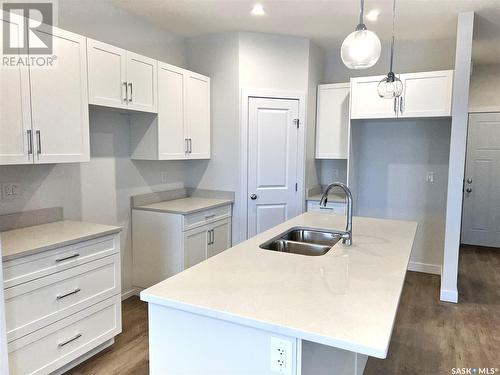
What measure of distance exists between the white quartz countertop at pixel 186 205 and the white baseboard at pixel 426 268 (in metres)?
2.43

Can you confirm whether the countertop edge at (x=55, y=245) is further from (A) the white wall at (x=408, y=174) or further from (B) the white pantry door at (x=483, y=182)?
(B) the white pantry door at (x=483, y=182)

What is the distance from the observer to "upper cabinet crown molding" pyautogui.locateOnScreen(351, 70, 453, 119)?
11.9 ft

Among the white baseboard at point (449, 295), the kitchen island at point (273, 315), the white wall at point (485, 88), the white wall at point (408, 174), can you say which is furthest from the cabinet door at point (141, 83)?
the white wall at point (485, 88)

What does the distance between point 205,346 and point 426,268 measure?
3888mm

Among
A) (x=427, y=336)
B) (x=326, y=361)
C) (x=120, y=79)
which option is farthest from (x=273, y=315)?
(x=120, y=79)

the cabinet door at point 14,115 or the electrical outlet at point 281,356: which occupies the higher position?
the cabinet door at point 14,115

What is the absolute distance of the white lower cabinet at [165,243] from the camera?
11.3ft

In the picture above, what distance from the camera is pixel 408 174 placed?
4500mm

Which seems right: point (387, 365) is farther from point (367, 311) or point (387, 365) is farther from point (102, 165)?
point (102, 165)

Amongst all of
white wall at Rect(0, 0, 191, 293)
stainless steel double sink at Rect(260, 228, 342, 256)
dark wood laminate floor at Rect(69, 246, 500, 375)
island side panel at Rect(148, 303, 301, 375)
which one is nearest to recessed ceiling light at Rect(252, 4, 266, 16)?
white wall at Rect(0, 0, 191, 293)

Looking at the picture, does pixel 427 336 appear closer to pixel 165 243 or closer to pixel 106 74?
pixel 165 243

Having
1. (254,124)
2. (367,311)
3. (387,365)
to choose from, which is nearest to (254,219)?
(254,124)

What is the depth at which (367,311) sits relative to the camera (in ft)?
4.32

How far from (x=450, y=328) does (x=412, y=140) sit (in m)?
2.24
